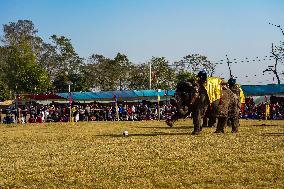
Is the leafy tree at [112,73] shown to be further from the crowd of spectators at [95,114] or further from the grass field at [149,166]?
the grass field at [149,166]

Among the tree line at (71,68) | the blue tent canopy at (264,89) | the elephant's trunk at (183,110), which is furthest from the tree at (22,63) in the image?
the elephant's trunk at (183,110)

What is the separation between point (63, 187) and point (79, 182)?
0.47m

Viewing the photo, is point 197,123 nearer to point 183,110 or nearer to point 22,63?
point 183,110

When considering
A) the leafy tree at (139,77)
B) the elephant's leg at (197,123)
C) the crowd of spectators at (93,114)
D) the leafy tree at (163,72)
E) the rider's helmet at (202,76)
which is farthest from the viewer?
the leafy tree at (139,77)

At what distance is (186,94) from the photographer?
2077 cm

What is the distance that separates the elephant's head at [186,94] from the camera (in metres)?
20.5

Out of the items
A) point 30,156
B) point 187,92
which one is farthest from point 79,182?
point 187,92

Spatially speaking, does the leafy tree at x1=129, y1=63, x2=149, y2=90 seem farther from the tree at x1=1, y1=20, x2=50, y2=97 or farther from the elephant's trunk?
the elephant's trunk

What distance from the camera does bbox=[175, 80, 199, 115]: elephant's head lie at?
67.2 ft

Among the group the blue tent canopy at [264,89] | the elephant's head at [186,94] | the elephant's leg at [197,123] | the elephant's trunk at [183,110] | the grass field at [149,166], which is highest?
the blue tent canopy at [264,89]

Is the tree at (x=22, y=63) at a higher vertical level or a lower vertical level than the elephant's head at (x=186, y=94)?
higher

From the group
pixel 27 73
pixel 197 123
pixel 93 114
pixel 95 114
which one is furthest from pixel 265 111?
pixel 27 73

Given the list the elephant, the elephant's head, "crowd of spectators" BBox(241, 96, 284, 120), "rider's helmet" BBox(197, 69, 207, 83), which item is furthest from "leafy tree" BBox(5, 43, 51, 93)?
"rider's helmet" BBox(197, 69, 207, 83)

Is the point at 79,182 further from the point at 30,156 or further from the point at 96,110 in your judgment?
the point at 96,110
